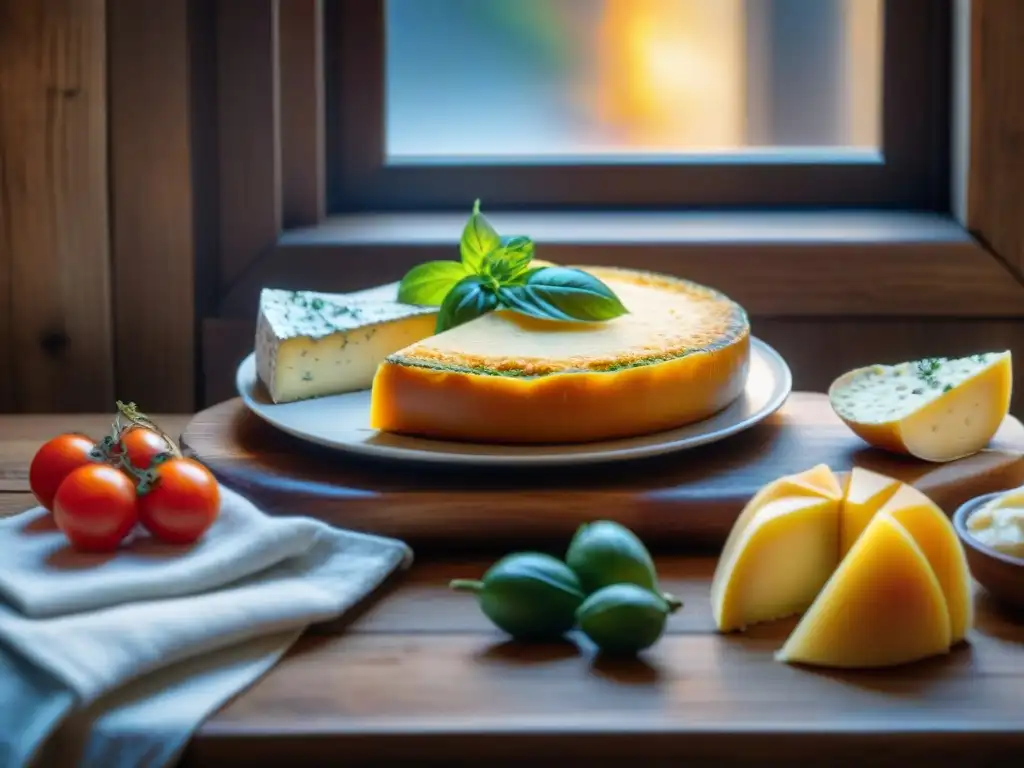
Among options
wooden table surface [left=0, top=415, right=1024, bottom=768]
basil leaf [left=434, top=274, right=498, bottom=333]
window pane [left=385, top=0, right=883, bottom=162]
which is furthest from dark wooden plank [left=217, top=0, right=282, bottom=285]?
wooden table surface [left=0, top=415, right=1024, bottom=768]

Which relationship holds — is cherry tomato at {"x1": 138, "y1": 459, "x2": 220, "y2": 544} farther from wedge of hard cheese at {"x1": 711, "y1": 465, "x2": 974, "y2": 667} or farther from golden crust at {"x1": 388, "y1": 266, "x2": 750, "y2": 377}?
wedge of hard cheese at {"x1": 711, "y1": 465, "x2": 974, "y2": 667}

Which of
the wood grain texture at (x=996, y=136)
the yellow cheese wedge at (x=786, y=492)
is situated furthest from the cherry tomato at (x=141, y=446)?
the wood grain texture at (x=996, y=136)

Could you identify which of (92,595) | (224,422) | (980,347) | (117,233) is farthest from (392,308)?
(980,347)

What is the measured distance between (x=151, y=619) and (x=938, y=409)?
0.78m

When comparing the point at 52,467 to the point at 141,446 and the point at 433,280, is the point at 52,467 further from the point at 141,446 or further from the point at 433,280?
the point at 433,280

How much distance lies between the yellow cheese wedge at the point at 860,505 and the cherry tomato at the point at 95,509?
0.59m

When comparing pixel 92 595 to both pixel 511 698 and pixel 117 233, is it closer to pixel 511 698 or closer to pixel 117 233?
pixel 511 698

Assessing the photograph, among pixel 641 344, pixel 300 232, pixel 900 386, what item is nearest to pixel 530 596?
pixel 641 344

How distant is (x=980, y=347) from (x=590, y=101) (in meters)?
0.71

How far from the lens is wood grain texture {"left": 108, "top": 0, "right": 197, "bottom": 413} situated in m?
1.81

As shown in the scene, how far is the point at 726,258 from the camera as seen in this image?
183cm

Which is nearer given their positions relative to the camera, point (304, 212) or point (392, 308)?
point (392, 308)

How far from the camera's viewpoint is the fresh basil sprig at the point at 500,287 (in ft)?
4.76

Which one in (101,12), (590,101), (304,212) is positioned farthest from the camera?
(590,101)
